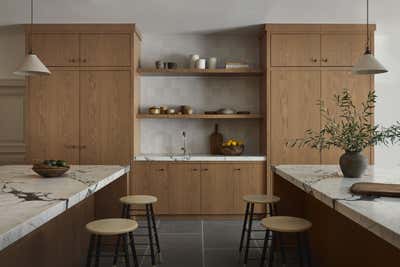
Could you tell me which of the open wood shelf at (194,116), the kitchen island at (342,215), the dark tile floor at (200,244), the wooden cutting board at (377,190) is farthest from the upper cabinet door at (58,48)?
the wooden cutting board at (377,190)

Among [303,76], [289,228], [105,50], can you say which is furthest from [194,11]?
[289,228]

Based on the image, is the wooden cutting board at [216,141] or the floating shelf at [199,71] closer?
the floating shelf at [199,71]

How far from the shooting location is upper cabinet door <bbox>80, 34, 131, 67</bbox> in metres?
4.82

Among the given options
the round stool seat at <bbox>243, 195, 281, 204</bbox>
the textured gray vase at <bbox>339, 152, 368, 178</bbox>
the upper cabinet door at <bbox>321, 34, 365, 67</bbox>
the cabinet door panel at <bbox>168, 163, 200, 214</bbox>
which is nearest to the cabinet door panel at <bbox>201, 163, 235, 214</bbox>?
the cabinet door panel at <bbox>168, 163, 200, 214</bbox>

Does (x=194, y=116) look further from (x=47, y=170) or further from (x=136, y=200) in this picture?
(x=47, y=170)

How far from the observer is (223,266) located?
328 cm

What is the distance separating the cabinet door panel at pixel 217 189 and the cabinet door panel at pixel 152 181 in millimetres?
481

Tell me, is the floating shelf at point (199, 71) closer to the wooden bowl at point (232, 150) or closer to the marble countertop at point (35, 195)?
the wooden bowl at point (232, 150)

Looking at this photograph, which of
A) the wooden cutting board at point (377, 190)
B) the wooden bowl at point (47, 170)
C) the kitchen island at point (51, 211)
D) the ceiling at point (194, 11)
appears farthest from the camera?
the ceiling at point (194, 11)

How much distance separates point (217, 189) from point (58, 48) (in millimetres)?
2664

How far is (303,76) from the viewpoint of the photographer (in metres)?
4.87

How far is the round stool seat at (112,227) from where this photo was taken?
2.32 metres

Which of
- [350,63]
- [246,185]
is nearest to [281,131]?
[246,185]

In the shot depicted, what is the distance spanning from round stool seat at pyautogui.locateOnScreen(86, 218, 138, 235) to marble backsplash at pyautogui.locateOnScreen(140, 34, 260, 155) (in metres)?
3.01
